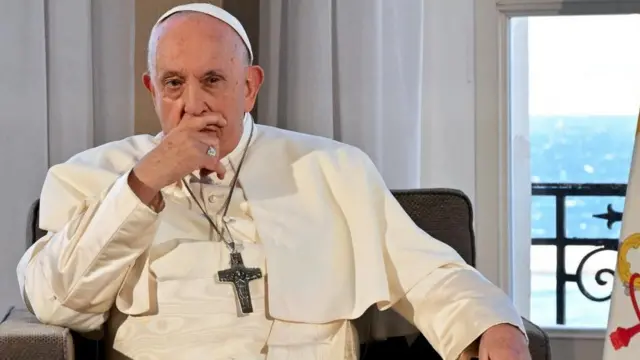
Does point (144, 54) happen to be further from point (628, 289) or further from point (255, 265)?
point (628, 289)

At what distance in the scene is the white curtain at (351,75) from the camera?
262 centimetres

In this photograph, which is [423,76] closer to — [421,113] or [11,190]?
[421,113]

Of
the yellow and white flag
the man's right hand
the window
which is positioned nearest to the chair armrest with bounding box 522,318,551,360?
the yellow and white flag

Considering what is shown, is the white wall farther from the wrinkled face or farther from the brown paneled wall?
the wrinkled face

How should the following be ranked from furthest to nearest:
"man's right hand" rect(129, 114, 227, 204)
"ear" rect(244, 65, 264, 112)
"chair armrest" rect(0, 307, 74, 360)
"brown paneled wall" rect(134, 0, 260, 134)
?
"brown paneled wall" rect(134, 0, 260, 134), "ear" rect(244, 65, 264, 112), "man's right hand" rect(129, 114, 227, 204), "chair armrest" rect(0, 307, 74, 360)

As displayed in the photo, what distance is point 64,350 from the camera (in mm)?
1592

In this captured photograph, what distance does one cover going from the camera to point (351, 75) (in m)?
2.63

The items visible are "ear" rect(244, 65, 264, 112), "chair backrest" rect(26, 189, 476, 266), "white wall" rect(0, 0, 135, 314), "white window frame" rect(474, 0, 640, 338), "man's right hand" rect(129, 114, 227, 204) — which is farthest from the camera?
"white window frame" rect(474, 0, 640, 338)

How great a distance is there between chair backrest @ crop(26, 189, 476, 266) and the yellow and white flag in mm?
381

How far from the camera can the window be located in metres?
2.94

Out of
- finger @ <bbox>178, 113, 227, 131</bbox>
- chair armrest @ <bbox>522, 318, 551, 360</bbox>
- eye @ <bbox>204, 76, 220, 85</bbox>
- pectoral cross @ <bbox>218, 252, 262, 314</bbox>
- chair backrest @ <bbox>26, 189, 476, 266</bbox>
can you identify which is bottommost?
chair armrest @ <bbox>522, 318, 551, 360</bbox>

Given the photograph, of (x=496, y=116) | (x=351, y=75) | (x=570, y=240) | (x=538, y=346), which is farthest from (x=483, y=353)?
(x=570, y=240)

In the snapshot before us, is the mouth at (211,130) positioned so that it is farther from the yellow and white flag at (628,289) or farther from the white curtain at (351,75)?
the yellow and white flag at (628,289)

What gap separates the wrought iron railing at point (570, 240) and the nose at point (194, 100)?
1513mm
